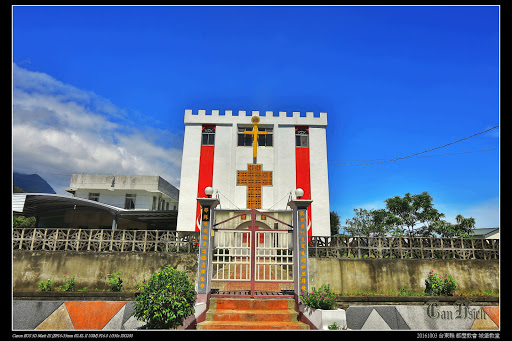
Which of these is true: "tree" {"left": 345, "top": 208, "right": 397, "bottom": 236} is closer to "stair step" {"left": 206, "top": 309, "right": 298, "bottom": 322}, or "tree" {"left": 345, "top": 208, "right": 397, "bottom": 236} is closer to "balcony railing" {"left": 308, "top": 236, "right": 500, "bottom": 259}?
"balcony railing" {"left": 308, "top": 236, "right": 500, "bottom": 259}

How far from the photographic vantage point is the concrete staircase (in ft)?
20.1

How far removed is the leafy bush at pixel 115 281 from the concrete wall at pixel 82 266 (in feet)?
0.39

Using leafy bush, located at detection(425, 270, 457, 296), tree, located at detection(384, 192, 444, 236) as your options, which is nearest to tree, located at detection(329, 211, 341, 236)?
tree, located at detection(384, 192, 444, 236)

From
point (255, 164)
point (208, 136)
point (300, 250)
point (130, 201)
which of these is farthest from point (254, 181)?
point (130, 201)

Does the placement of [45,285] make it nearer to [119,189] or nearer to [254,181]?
[254,181]

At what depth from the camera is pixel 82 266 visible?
33.4 ft

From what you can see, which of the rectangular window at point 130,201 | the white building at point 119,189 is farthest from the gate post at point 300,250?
the rectangular window at point 130,201

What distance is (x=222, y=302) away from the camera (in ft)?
22.8

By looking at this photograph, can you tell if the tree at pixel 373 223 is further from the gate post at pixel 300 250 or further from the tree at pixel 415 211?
the gate post at pixel 300 250

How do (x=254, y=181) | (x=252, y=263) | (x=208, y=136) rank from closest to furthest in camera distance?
(x=252, y=263)
(x=254, y=181)
(x=208, y=136)

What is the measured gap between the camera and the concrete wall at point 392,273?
1025cm

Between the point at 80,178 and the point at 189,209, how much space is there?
47.8 feet

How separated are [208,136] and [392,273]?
1242 centimetres
